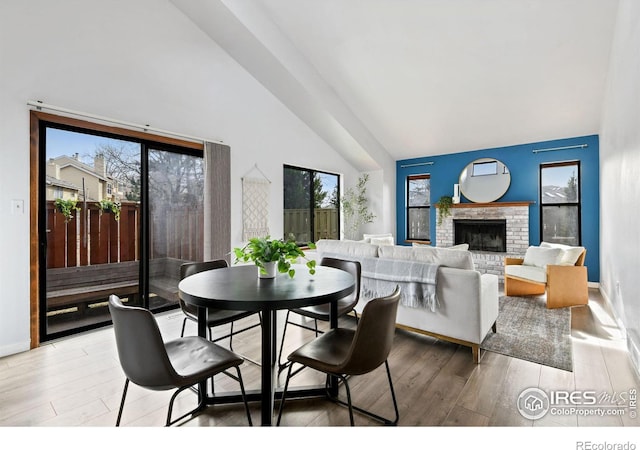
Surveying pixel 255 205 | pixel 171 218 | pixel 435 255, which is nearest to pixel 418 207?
pixel 255 205

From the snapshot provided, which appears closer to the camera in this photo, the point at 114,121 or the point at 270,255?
the point at 270,255

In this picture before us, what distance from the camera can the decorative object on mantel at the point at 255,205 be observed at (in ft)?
15.0

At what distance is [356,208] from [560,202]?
3.60m

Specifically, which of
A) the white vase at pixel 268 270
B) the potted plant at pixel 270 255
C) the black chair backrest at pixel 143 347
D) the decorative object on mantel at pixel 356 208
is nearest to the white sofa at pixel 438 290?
the potted plant at pixel 270 255

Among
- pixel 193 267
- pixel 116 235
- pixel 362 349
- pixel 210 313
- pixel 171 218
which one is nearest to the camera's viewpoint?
pixel 362 349

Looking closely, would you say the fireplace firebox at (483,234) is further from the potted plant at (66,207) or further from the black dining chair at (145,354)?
the potted plant at (66,207)

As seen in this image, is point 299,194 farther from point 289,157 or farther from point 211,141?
point 211,141

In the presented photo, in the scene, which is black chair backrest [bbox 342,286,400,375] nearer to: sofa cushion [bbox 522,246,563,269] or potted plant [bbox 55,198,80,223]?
potted plant [bbox 55,198,80,223]

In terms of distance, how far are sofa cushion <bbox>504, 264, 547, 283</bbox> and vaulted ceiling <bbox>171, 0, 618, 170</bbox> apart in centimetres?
237

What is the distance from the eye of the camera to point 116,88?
3273 mm

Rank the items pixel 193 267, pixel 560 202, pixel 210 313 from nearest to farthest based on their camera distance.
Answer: pixel 210 313
pixel 193 267
pixel 560 202

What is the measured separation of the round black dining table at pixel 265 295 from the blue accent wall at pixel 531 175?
5.07 m

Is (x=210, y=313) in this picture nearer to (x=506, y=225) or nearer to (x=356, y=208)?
(x=356, y=208)
